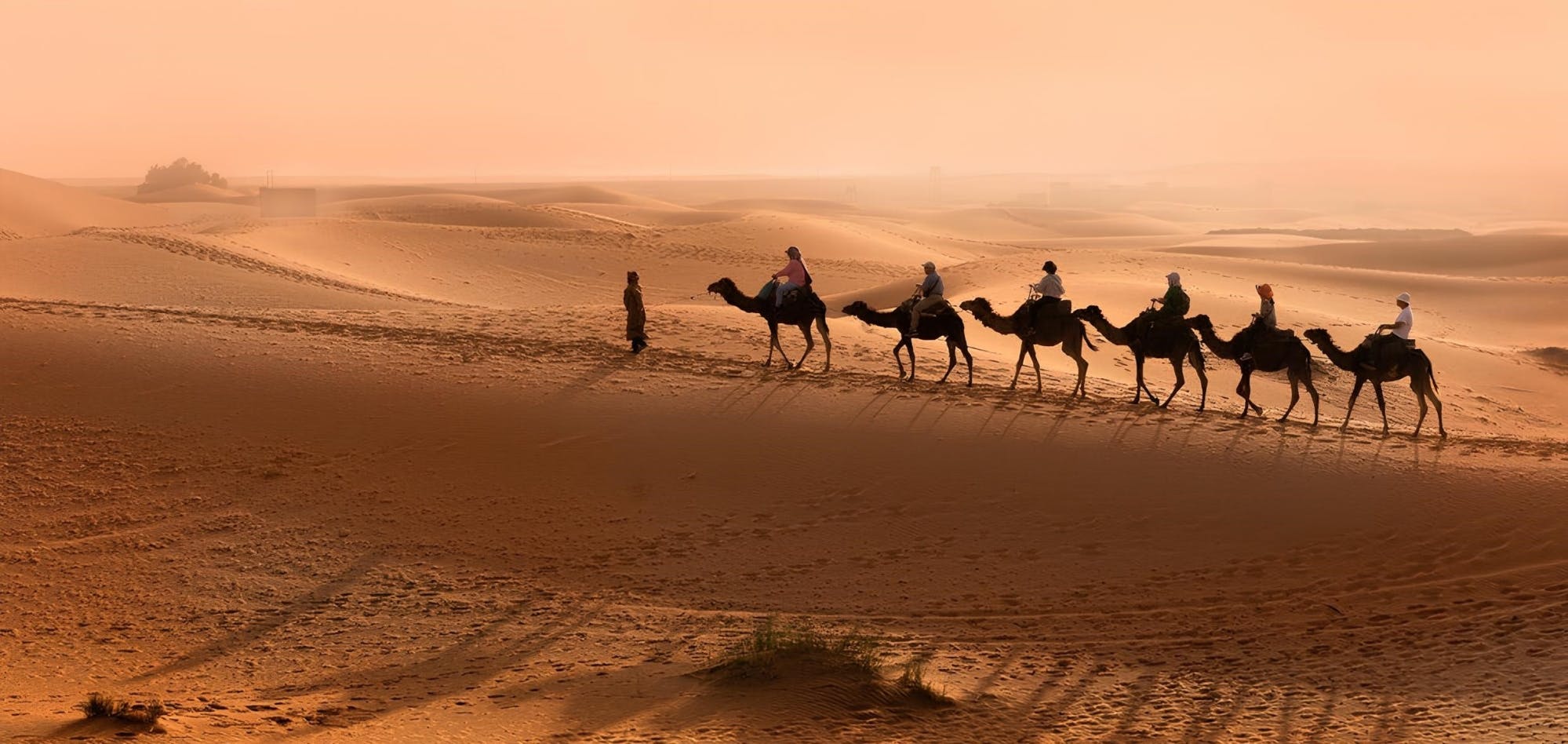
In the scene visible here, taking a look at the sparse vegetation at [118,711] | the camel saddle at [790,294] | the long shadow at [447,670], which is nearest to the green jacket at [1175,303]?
the camel saddle at [790,294]

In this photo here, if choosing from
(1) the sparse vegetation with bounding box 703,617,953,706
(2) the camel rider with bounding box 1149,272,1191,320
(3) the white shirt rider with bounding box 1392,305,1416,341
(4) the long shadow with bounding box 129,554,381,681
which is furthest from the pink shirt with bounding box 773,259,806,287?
(1) the sparse vegetation with bounding box 703,617,953,706

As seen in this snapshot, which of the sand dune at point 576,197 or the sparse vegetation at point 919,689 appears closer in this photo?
the sparse vegetation at point 919,689

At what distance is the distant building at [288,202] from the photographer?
9044 cm

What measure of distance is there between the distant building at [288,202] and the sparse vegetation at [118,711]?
83.5m

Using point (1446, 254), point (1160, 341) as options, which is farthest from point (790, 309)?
point (1446, 254)

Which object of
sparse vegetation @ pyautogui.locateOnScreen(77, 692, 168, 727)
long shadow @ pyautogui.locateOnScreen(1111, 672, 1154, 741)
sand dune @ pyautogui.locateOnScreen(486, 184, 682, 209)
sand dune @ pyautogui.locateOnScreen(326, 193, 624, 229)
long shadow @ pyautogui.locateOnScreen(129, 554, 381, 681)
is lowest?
long shadow @ pyautogui.locateOnScreen(129, 554, 381, 681)

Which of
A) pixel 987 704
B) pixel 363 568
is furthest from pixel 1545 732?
pixel 363 568

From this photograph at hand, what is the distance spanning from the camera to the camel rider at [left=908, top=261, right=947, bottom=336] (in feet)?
63.4

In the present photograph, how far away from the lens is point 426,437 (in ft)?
55.1

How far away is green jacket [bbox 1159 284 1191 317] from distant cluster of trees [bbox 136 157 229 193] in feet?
382

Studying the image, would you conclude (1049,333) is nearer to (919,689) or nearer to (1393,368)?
(1393,368)

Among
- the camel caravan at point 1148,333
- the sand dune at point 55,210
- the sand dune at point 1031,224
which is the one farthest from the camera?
the sand dune at point 1031,224

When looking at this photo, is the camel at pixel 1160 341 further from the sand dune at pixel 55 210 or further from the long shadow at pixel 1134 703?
the sand dune at pixel 55 210

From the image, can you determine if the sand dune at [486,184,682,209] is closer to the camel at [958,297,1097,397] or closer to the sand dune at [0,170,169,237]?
the sand dune at [0,170,169,237]
